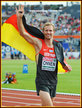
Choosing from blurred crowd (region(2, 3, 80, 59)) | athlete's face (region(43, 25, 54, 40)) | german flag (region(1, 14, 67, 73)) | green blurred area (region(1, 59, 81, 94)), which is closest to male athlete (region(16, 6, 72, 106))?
athlete's face (region(43, 25, 54, 40))

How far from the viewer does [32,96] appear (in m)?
9.36

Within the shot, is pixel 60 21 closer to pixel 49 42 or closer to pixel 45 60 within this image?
pixel 49 42

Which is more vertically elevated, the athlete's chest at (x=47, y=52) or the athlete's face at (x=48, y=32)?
the athlete's face at (x=48, y=32)

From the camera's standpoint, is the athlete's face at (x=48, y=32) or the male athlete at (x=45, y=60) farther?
the athlete's face at (x=48, y=32)

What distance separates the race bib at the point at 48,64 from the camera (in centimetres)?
517

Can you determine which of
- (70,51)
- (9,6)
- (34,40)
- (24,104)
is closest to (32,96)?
(24,104)

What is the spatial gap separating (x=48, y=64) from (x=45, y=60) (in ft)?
0.30

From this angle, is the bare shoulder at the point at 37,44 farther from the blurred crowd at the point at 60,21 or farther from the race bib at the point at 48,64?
the blurred crowd at the point at 60,21

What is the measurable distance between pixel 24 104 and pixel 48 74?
3196 millimetres

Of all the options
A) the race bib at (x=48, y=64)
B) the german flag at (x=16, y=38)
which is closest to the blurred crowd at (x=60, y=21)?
the german flag at (x=16, y=38)

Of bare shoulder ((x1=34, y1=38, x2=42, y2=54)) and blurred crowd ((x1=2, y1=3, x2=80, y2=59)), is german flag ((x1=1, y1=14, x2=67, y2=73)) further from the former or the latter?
blurred crowd ((x1=2, y1=3, x2=80, y2=59))

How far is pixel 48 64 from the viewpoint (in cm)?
518

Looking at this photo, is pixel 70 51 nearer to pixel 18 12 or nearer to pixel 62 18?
pixel 62 18

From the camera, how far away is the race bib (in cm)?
517
